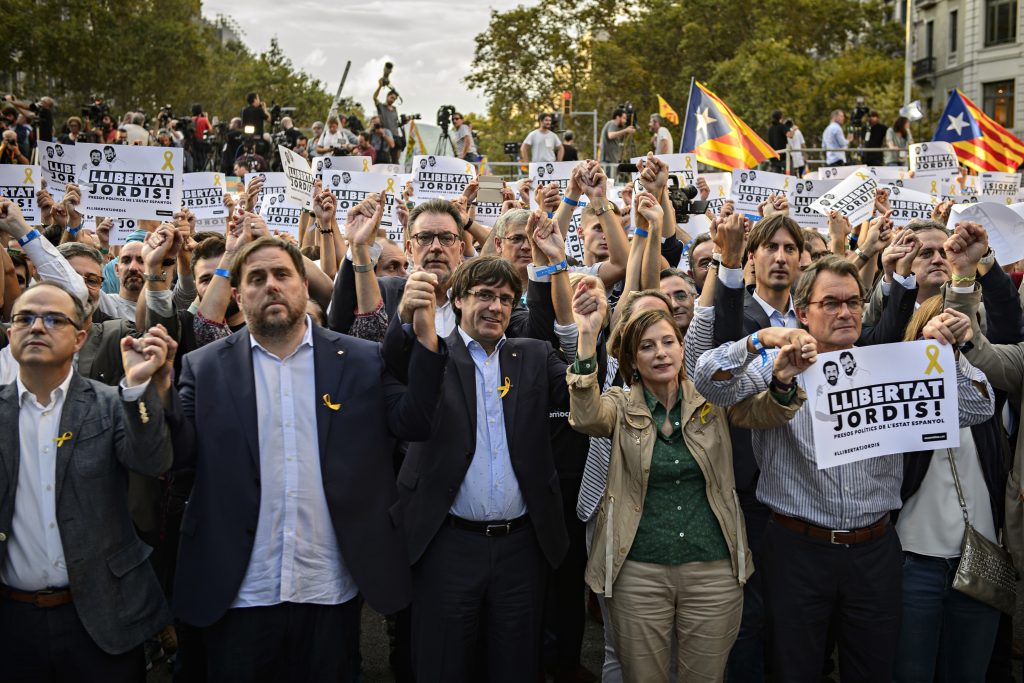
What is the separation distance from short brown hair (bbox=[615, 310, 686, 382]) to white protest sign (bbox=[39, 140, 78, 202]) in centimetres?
616

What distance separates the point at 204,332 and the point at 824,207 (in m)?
5.45

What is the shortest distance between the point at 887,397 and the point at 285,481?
2405mm

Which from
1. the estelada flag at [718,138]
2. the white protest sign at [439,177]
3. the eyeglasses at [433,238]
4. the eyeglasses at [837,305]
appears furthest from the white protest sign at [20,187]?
the estelada flag at [718,138]

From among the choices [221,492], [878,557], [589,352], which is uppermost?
[589,352]

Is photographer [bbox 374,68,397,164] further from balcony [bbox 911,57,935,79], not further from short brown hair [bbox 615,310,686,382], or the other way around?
balcony [bbox 911,57,935,79]

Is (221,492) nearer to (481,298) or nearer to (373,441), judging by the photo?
(373,441)

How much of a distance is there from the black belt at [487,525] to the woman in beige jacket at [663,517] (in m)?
0.37

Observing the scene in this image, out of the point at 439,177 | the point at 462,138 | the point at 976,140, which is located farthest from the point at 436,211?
the point at 462,138

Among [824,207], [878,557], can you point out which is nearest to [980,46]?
[824,207]

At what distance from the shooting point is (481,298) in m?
4.64

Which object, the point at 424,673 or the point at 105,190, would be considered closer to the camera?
the point at 424,673

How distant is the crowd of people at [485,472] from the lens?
393 centimetres

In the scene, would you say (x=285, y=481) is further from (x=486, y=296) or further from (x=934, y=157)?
(x=934, y=157)

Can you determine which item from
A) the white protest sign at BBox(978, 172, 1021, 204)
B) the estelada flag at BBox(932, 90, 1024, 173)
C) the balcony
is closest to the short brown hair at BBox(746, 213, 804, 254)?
the white protest sign at BBox(978, 172, 1021, 204)
